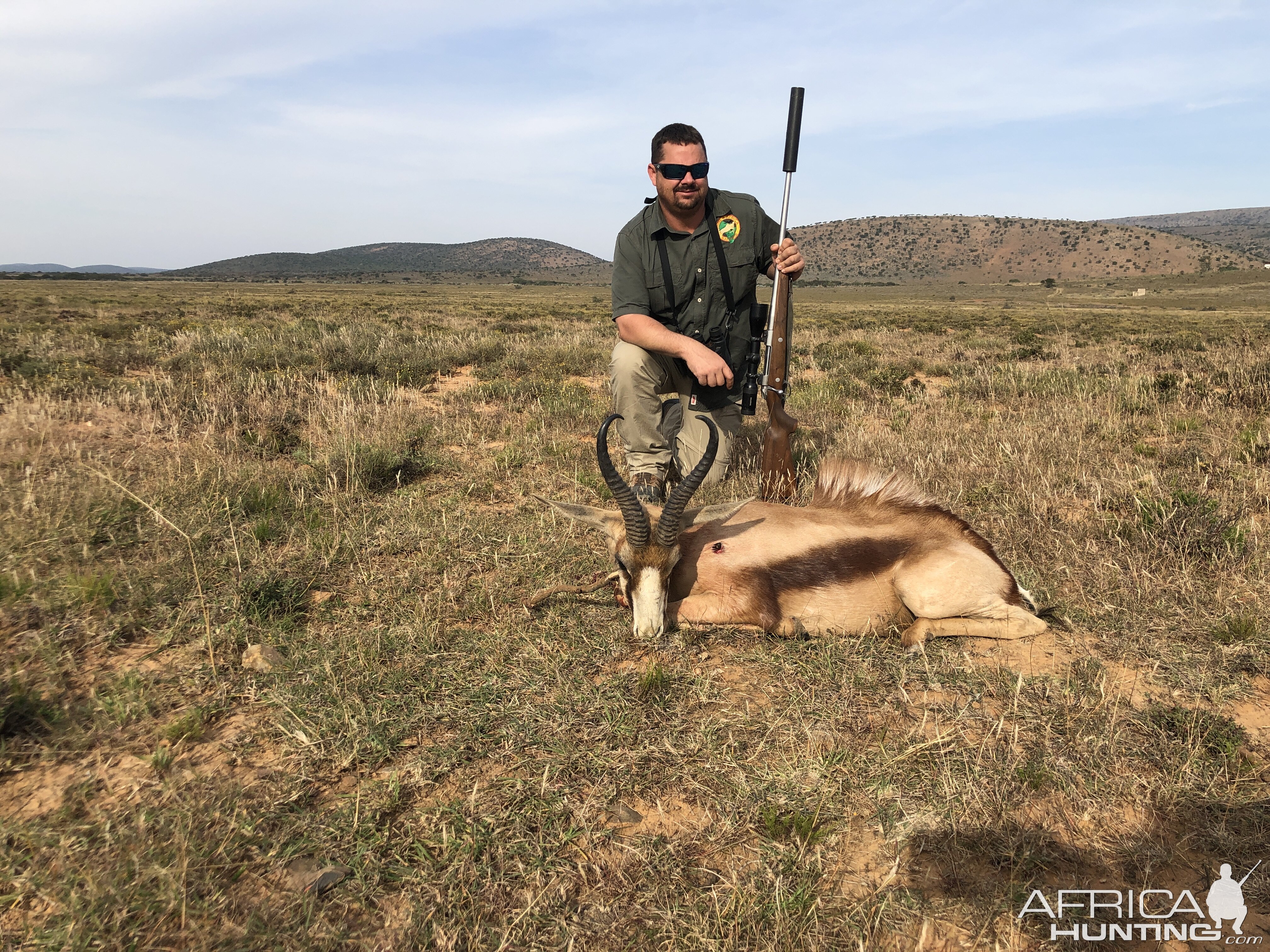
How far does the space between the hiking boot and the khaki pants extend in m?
0.06

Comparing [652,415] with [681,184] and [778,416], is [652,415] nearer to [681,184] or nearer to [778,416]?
[778,416]

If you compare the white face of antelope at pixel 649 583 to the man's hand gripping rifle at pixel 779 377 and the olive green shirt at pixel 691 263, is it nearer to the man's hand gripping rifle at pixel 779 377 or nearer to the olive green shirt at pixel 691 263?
the man's hand gripping rifle at pixel 779 377

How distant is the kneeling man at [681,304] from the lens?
589 centimetres

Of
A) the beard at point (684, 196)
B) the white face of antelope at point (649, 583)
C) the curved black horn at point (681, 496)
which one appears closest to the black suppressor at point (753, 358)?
the beard at point (684, 196)

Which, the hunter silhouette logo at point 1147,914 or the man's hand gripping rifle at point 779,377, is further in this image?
the man's hand gripping rifle at point 779,377

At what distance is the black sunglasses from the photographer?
17.9 ft

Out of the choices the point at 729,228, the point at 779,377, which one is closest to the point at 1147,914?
the point at 779,377

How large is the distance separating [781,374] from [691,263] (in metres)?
1.31

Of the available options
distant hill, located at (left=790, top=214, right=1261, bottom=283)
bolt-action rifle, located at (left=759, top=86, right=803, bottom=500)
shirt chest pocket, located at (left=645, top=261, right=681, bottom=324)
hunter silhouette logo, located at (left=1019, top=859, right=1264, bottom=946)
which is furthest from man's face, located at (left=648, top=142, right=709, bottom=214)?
distant hill, located at (left=790, top=214, right=1261, bottom=283)

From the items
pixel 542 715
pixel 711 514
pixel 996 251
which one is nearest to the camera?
pixel 542 715

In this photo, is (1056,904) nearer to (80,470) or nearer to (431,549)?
(431,549)

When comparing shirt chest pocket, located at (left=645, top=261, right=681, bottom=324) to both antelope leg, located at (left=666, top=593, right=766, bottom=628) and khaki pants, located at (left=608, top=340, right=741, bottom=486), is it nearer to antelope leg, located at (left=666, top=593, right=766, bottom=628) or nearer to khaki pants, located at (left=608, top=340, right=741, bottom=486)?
khaki pants, located at (left=608, top=340, right=741, bottom=486)

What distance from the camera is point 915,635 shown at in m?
3.98

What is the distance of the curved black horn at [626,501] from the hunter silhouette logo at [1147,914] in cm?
234
